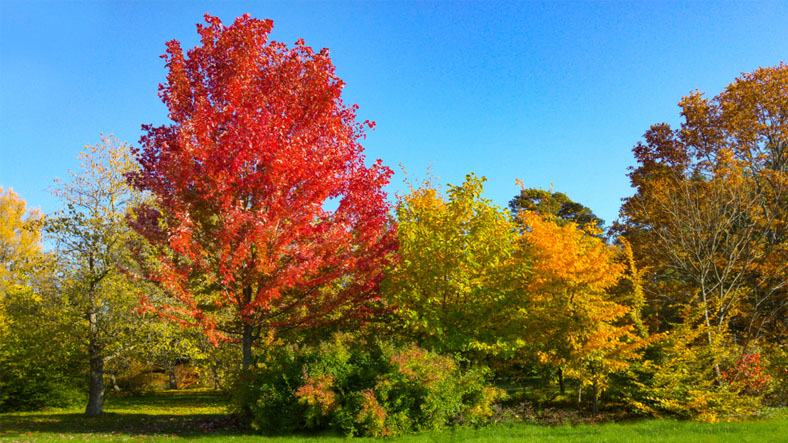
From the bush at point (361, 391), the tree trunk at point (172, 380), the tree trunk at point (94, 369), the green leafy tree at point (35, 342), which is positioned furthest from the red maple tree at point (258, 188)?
the tree trunk at point (172, 380)

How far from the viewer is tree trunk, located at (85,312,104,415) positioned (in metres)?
15.0

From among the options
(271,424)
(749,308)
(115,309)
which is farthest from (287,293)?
(749,308)

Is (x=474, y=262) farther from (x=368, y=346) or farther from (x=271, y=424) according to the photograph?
(x=271, y=424)

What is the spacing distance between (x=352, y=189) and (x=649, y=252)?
14.1m

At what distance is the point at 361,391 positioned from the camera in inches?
360

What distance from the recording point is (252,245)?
9.95 m

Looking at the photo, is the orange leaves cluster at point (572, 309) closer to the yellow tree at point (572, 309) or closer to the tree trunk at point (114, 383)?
the yellow tree at point (572, 309)

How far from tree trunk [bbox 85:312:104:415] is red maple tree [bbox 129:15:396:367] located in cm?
655

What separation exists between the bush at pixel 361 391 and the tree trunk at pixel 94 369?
7.56 metres

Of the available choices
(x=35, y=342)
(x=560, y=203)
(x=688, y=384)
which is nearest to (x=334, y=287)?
(x=688, y=384)

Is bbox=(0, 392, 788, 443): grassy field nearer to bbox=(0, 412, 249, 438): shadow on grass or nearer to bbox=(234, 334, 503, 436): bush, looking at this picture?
bbox=(0, 412, 249, 438): shadow on grass

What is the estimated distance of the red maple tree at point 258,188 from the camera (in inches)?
365

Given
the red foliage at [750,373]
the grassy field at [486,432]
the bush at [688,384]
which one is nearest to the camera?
the grassy field at [486,432]

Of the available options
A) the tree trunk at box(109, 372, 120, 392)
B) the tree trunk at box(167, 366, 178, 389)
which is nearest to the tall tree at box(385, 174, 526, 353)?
the tree trunk at box(109, 372, 120, 392)
